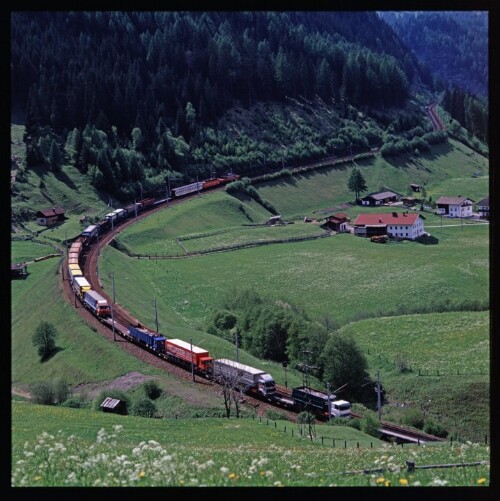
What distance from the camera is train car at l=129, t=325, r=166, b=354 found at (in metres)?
50.1

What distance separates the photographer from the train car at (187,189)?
113 m

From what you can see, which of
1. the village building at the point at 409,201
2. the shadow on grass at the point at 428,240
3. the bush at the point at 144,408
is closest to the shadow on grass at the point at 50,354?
the bush at the point at 144,408

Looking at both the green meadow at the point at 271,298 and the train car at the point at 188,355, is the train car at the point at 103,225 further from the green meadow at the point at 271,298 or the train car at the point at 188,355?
the train car at the point at 188,355

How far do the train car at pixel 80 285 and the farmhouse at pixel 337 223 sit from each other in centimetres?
4695

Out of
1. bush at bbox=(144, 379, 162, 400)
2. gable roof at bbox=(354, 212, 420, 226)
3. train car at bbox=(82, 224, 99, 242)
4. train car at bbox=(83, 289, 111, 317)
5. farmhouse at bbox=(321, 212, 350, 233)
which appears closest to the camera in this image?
bush at bbox=(144, 379, 162, 400)

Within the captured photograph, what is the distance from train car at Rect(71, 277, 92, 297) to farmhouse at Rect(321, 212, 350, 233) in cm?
4695

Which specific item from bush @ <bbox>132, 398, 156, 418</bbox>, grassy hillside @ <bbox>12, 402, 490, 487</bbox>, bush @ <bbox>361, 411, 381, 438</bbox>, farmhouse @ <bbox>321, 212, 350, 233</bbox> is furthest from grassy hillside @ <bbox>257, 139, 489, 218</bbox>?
grassy hillside @ <bbox>12, 402, 490, 487</bbox>

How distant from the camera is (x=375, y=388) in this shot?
47125 mm

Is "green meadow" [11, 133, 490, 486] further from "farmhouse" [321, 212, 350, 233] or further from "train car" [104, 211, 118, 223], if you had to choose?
"train car" [104, 211, 118, 223]

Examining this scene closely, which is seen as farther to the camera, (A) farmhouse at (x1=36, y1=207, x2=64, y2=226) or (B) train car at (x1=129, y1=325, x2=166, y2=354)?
(A) farmhouse at (x1=36, y1=207, x2=64, y2=226)

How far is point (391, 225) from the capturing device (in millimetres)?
98688

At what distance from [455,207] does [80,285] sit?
6457cm

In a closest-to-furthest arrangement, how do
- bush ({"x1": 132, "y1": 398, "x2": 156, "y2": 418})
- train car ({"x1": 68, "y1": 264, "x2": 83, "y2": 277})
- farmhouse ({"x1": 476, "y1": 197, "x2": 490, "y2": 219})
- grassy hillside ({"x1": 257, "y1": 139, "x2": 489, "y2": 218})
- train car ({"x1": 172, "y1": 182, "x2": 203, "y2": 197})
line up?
1. bush ({"x1": 132, "y1": 398, "x2": 156, "y2": 418})
2. train car ({"x1": 68, "y1": 264, "x2": 83, "y2": 277})
3. farmhouse ({"x1": 476, "y1": 197, "x2": 490, "y2": 219})
4. train car ({"x1": 172, "y1": 182, "x2": 203, "y2": 197})
5. grassy hillside ({"x1": 257, "y1": 139, "x2": 489, "y2": 218})

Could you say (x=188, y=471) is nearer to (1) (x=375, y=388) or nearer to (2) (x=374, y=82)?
(1) (x=375, y=388)
